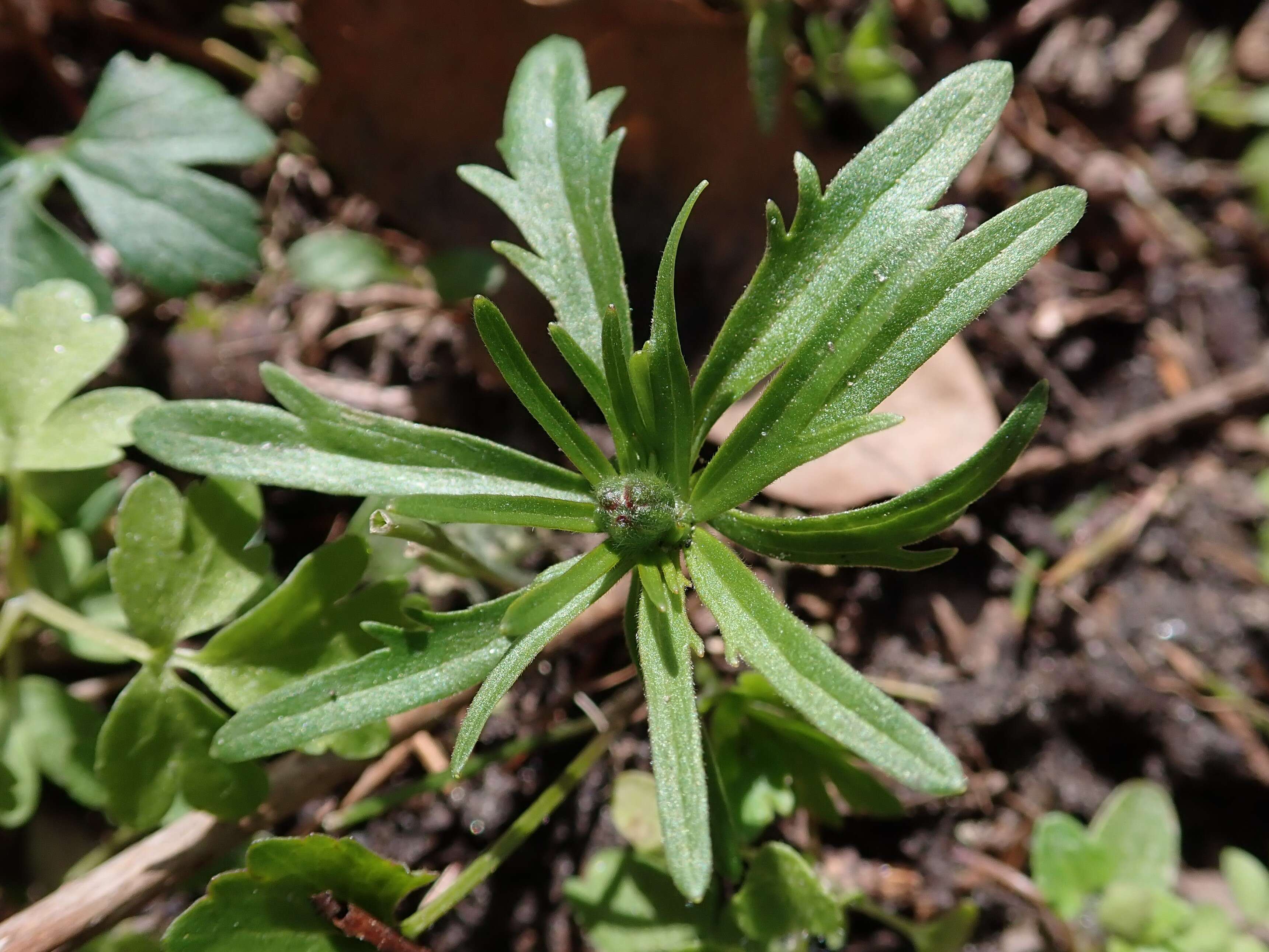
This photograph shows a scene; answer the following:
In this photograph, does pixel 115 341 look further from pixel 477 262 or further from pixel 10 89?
pixel 10 89

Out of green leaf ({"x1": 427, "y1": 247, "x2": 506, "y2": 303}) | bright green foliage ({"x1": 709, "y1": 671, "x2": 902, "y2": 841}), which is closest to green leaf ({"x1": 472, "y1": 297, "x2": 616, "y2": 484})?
bright green foliage ({"x1": 709, "y1": 671, "x2": 902, "y2": 841})

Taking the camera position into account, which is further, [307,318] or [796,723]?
[307,318]

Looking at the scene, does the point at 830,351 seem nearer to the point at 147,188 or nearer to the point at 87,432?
the point at 87,432

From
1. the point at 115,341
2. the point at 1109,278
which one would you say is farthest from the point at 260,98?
the point at 1109,278

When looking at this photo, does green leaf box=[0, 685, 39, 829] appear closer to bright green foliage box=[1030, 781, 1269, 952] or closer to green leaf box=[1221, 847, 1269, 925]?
bright green foliage box=[1030, 781, 1269, 952]

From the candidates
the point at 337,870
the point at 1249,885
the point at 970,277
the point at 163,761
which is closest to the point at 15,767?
the point at 163,761
